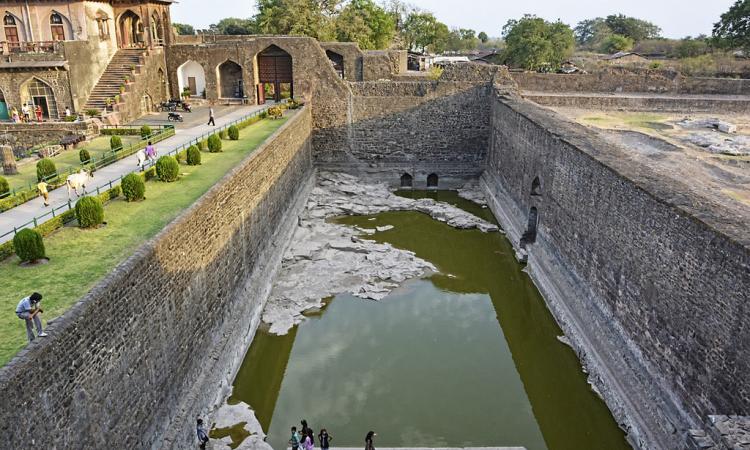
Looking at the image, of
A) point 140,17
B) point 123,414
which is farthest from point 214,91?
point 123,414

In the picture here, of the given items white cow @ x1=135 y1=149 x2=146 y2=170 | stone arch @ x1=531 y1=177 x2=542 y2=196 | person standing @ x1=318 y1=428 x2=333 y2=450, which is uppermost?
white cow @ x1=135 y1=149 x2=146 y2=170

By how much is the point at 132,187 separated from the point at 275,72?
1827 centimetres

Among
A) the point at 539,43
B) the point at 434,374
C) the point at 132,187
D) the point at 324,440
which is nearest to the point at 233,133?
the point at 132,187

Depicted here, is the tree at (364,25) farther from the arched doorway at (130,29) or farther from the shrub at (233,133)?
the shrub at (233,133)

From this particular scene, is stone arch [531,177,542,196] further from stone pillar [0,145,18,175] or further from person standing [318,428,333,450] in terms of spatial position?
stone pillar [0,145,18,175]

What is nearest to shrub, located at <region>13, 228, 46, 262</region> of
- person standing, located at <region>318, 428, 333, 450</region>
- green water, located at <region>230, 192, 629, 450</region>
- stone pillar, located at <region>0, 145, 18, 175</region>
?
green water, located at <region>230, 192, 629, 450</region>

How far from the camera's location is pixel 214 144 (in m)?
17.5

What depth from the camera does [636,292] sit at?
10.5 metres

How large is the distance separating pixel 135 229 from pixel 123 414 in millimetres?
3957

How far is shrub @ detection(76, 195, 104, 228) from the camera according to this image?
10180mm

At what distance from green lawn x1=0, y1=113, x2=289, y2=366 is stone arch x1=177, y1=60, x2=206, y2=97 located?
17251 millimetres

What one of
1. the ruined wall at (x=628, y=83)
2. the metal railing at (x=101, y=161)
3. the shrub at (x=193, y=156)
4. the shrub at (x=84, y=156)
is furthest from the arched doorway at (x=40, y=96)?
the ruined wall at (x=628, y=83)

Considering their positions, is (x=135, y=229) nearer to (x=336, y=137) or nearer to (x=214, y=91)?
(x=336, y=137)

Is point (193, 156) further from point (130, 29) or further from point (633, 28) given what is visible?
point (633, 28)
